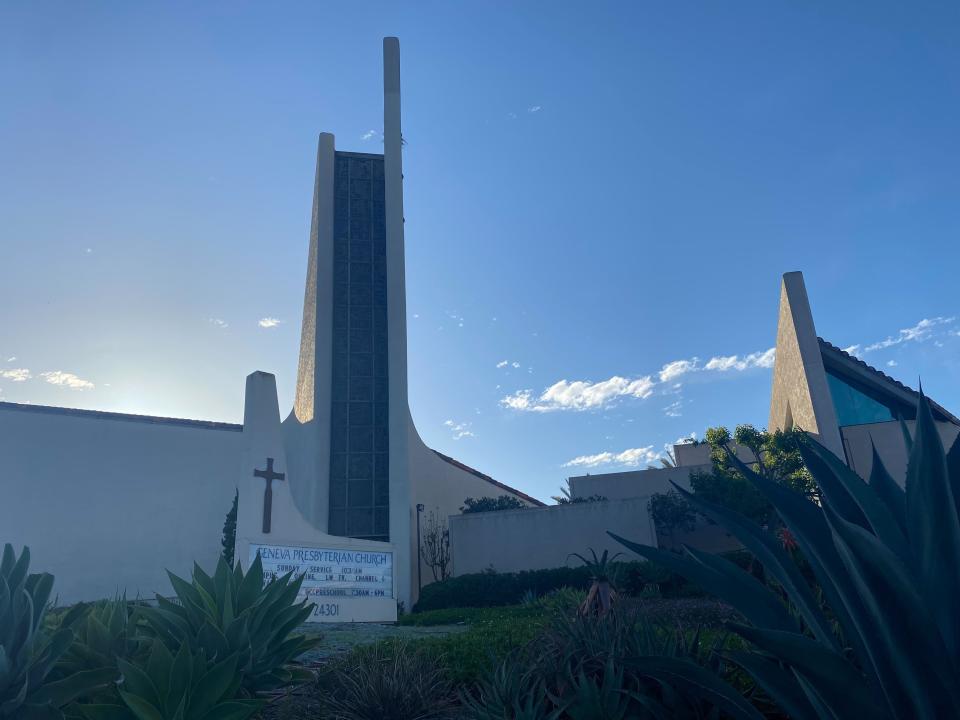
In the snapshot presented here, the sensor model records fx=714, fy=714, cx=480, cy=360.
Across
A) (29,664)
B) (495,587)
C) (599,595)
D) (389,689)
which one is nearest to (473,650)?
(389,689)

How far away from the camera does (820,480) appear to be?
3248mm

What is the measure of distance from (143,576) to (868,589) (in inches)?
999

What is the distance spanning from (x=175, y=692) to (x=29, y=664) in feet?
3.63

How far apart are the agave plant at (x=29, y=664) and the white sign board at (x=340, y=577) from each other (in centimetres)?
1073

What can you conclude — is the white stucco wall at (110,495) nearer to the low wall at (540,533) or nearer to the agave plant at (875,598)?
the low wall at (540,533)

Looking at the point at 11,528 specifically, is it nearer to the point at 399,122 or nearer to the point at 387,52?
the point at 399,122

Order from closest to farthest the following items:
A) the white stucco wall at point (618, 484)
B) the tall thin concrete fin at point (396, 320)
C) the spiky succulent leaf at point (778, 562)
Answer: the spiky succulent leaf at point (778, 562)
the tall thin concrete fin at point (396, 320)
the white stucco wall at point (618, 484)

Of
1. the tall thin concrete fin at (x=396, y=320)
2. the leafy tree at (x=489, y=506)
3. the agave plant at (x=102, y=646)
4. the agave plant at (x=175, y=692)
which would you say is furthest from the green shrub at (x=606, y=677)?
the leafy tree at (x=489, y=506)

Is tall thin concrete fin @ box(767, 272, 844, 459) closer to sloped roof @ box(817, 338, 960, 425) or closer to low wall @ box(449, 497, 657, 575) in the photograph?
sloped roof @ box(817, 338, 960, 425)

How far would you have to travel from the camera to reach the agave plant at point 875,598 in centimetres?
264

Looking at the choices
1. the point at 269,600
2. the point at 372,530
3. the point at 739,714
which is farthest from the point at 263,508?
the point at 739,714

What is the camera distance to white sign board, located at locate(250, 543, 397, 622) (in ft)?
51.1

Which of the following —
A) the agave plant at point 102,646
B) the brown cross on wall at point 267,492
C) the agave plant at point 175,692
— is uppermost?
the brown cross on wall at point 267,492

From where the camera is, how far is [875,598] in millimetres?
2734
